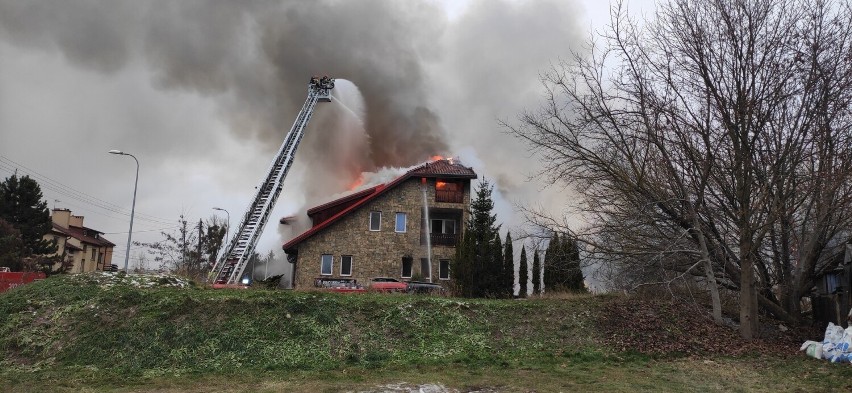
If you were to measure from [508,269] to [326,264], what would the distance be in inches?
478

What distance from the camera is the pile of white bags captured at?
12500 millimetres

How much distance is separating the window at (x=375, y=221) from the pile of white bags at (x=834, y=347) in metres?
26.0

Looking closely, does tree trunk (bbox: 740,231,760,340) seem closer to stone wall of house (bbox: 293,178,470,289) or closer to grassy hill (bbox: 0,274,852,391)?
grassy hill (bbox: 0,274,852,391)

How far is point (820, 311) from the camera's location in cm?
1714

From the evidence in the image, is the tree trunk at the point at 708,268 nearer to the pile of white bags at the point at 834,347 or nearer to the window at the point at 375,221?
the pile of white bags at the point at 834,347

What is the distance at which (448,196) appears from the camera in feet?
124

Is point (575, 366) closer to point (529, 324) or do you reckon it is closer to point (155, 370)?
point (529, 324)

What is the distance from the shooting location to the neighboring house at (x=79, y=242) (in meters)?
60.8

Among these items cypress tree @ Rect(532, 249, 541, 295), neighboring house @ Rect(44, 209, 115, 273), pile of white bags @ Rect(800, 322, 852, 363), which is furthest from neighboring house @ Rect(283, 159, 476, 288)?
neighboring house @ Rect(44, 209, 115, 273)

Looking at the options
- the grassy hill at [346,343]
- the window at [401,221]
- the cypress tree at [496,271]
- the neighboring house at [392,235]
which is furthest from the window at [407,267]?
the grassy hill at [346,343]

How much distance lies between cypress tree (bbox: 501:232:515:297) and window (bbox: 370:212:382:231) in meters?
9.36

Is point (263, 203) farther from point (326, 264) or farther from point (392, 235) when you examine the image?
point (392, 235)

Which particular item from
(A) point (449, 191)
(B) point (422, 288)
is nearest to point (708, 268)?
(B) point (422, 288)

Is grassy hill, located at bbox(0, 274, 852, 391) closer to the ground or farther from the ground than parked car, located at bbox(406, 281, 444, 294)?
closer to the ground
